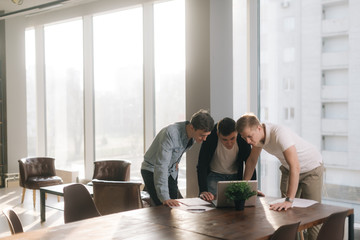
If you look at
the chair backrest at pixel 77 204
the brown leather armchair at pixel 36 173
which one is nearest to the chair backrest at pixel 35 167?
the brown leather armchair at pixel 36 173

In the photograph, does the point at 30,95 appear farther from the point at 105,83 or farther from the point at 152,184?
the point at 152,184

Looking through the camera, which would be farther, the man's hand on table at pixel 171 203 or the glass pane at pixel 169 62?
the glass pane at pixel 169 62

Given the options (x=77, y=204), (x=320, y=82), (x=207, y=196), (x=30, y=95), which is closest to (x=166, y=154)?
(x=207, y=196)

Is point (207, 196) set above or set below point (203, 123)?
below

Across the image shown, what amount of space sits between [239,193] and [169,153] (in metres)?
0.73

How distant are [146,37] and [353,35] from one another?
12.9 feet

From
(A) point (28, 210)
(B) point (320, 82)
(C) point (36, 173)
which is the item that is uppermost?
(B) point (320, 82)

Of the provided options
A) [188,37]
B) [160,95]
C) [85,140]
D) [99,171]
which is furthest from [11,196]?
[188,37]

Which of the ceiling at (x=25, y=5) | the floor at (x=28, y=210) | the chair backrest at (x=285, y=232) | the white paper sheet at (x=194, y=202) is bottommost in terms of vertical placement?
the floor at (x=28, y=210)

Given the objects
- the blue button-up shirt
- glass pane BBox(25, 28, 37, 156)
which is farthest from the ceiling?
the blue button-up shirt

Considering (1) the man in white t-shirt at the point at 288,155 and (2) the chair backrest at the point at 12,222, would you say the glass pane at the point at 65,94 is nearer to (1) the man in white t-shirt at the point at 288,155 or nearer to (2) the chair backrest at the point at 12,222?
(1) the man in white t-shirt at the point at 288,155

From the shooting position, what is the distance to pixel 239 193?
3514mm

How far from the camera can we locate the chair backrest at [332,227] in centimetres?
281

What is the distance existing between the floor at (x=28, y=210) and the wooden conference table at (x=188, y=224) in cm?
295
